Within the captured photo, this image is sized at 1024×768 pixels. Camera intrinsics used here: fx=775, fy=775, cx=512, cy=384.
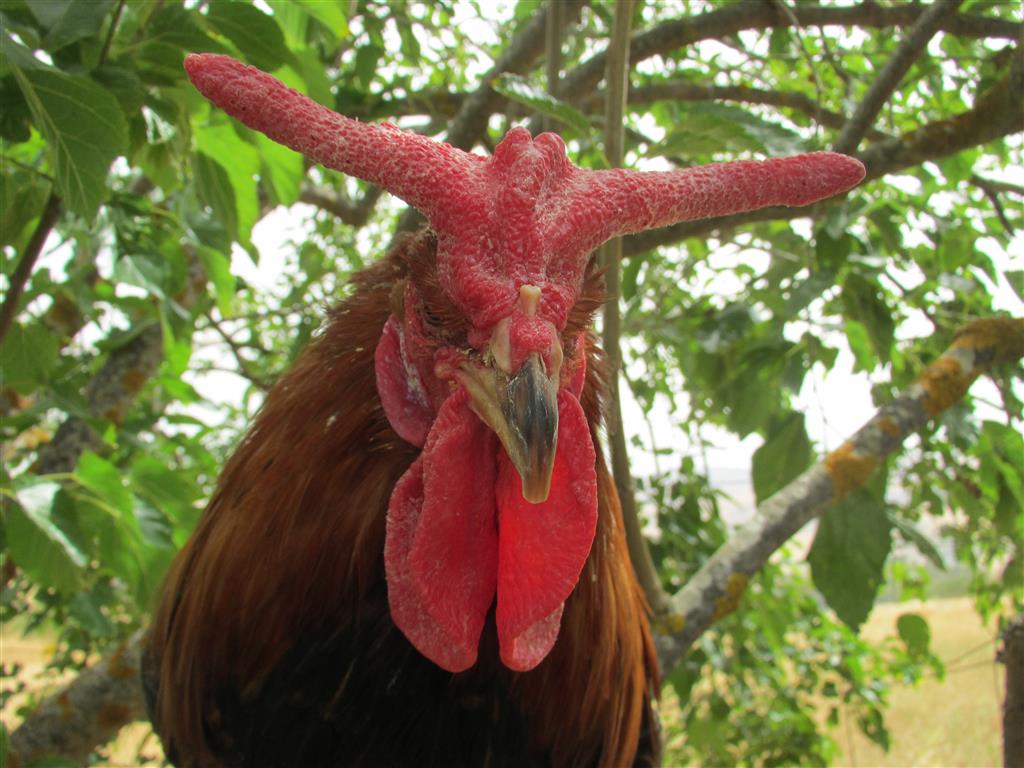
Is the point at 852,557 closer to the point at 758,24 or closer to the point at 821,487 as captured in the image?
the point at 821,487

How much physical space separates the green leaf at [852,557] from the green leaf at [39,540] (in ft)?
5.89

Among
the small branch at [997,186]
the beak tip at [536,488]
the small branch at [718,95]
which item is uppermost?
the small branch at [718,95]

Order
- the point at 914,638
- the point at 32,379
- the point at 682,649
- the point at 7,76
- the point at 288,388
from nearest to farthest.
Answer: the point at 7,76 < the point at 288,388 < the point at 32,379 < the point at 682,649 < the point at 914,638

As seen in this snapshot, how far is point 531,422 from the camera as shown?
0.98m

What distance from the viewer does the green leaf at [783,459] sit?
235 cm

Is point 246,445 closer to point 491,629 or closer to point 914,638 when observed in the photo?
point 491,629

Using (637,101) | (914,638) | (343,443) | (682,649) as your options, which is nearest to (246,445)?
(343,443)

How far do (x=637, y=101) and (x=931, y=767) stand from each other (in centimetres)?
417

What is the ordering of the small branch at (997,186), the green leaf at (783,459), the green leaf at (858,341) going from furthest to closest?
1. the small branch at (997,186)
2. the green leaf at (858,341)
3. the green leaf at (783,459)

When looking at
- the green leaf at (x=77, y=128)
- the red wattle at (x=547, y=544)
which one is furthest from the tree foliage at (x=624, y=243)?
the red wattle at (x=547, y=544)

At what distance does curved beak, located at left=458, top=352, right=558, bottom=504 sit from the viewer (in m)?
0.98

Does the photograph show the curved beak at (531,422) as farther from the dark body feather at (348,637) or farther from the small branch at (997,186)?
the small branch at (997,186)

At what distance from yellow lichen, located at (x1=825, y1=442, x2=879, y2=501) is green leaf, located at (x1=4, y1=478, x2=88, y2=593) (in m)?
1.91

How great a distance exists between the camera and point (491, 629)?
1.41m
